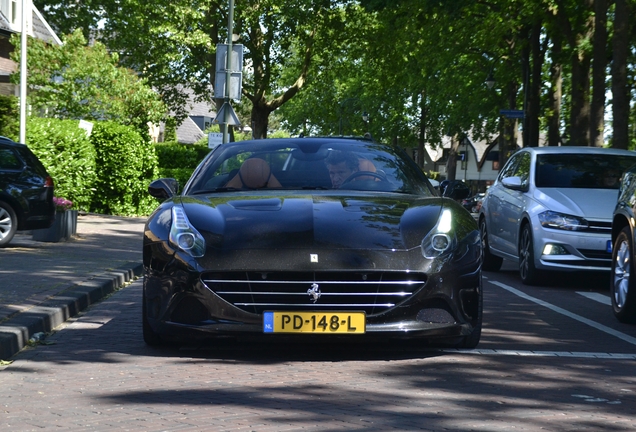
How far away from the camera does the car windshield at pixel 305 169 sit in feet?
25.0

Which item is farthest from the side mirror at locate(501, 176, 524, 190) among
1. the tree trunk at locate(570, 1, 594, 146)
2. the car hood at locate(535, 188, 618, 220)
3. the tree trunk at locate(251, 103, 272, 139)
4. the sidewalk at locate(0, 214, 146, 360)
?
the tree trunk at locate(251, 103, 272, 139)

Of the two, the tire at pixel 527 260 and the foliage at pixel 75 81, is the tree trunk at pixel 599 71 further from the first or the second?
the foliage at pixel 75 81

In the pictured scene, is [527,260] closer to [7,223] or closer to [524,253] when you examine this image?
[524,253]

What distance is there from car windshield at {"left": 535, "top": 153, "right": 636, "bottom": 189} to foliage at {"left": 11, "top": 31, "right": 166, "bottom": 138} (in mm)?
23556

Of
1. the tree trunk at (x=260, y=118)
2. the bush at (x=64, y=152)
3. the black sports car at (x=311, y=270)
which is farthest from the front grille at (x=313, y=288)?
the tree trunk at (x=260, y=118)

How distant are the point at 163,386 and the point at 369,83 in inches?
1617

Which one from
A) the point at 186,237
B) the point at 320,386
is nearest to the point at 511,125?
the point at 186,237

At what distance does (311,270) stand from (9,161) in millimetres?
10098

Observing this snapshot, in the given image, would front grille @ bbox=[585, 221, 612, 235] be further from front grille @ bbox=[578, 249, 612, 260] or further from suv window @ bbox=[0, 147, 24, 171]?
suv window @ bbox=[0, 147, 24, 171]

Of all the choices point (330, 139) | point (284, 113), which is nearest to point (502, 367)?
point (330, 139)

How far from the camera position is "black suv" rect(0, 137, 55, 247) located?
15.2 meters

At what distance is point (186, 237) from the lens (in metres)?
6.52

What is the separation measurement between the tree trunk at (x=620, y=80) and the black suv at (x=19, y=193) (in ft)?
35.0

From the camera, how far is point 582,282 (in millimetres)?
13188
